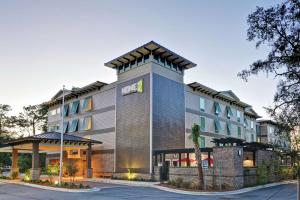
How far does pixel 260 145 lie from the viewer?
34906mm

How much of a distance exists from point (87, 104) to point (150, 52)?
1418 cm

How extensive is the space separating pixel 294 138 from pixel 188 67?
109ft

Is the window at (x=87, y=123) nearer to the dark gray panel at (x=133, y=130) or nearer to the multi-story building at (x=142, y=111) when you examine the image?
the multi-story building at (x=142, y=111)

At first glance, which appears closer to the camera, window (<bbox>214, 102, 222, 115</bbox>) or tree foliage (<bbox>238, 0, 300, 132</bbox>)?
tree foliage (<bbox>238, 0, 300, 132</bbox>)

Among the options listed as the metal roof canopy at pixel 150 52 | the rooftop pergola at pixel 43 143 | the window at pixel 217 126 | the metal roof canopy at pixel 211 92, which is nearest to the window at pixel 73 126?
the rooftop pergola at pixel 43 143

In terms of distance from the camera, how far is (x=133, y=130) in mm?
40125

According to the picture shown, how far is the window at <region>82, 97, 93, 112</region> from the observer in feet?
156

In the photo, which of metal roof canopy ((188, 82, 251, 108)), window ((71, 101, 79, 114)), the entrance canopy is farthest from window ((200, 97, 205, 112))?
window ((71, 101, 79, 114))

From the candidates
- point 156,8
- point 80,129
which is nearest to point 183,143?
point 80,129

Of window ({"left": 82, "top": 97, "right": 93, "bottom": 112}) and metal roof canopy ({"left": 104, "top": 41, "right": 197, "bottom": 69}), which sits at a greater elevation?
metal roof canopy ({"left": 104, "top": 41, "right": 197, "bottom": 69})

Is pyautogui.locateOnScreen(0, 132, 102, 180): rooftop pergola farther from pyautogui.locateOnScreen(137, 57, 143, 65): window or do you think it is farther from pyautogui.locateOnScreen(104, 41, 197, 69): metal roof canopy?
pyautogui.locateOnScreen(137, 57, 143, 65): window

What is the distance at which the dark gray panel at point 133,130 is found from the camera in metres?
38.5

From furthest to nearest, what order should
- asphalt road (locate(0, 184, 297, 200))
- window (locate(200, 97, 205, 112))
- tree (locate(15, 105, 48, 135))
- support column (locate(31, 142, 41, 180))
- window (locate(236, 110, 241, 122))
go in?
tree (locate(15, 105, 48, 135)), window (locate(236, 110, 241, 122)), window (locate(200, 97, 205, 112)), support column (locate(31, 142, 41, 180)), asphalt road (locate(0, 184, 297, 200))

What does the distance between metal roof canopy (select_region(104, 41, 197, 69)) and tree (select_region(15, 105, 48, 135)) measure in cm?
3957
